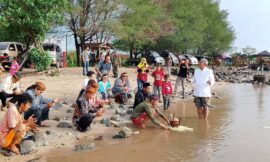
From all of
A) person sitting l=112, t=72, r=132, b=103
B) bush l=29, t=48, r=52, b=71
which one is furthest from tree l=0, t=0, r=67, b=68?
person sitting l=112, t=72, r=132, b=103

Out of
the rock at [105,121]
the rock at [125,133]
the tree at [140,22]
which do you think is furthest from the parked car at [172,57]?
the rock at [125,133]

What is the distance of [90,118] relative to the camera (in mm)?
9703

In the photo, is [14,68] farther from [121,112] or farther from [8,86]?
[121,112]

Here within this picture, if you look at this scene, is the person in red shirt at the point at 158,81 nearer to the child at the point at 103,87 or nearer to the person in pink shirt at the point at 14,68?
the child at the point at 103,87

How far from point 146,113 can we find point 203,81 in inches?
89.3

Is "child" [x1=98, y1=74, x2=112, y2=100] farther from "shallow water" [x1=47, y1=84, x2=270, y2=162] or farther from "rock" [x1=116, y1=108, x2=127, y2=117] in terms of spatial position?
"shallow water" [x1=47, y1=84, x2=270, y2=162]

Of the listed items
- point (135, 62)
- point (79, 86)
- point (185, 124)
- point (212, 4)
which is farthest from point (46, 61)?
point (212, 4)

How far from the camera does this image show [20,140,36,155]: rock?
26.3 ft

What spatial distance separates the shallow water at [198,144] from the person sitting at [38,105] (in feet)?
5.60

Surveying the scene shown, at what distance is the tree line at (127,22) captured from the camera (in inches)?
801

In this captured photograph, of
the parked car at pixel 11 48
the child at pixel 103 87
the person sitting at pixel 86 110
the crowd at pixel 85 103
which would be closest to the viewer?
the crowd at pixel 85 103

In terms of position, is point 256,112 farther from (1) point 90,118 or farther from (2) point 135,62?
(2) point 135,62

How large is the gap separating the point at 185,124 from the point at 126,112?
2016mm

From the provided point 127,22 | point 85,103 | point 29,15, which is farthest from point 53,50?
point 85,103
